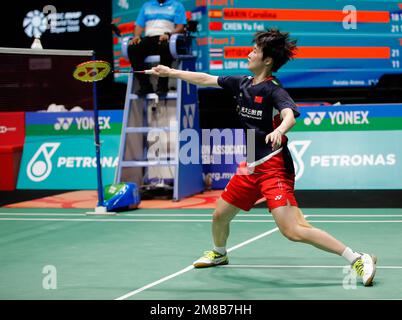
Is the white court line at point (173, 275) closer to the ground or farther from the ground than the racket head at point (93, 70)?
closer to the ground

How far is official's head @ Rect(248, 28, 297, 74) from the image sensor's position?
593 cm

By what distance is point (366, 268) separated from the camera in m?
5.61

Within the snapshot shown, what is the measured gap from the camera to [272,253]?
695 cm

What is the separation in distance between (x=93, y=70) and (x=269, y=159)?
302 cm

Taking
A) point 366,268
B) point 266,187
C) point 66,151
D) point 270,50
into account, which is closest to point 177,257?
point 266,187

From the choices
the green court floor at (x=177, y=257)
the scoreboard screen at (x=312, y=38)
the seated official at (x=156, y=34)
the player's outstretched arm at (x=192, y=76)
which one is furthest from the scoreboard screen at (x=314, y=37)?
the player's outstretched arm at (x=192, y=76)

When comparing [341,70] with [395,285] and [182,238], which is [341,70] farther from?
[395,285]

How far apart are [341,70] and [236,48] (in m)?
1.57

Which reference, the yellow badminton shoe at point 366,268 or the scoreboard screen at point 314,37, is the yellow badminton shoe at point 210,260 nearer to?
the yellow badminton shoe at point 366,268

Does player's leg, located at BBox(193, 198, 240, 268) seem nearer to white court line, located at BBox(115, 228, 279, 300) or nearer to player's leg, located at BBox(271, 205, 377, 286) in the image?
white court line, located at BBox(115, 228, 279, 300)

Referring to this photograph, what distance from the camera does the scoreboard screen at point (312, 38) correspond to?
11.5m

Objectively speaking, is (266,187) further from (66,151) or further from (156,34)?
(66,151)

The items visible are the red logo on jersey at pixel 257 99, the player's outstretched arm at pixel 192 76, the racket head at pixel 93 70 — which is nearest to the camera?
the red logo on jersey at pixel 257 99

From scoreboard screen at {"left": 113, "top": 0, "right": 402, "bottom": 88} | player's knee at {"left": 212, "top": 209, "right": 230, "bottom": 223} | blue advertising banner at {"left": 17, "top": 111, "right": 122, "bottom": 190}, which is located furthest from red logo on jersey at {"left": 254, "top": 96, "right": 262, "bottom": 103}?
blue advertising banner at {"left": 17, "top": 111, "right": 122, "bottom": 190}
